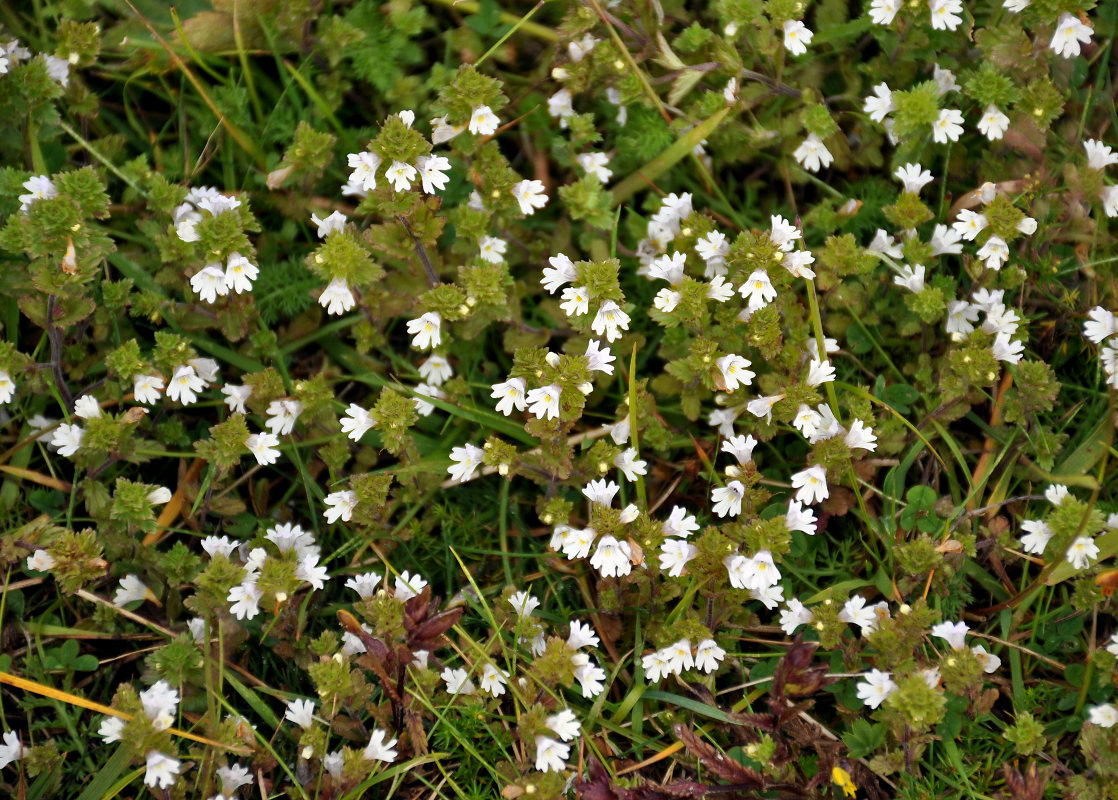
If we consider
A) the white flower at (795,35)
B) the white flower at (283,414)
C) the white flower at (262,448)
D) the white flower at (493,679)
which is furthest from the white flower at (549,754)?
the white flower at (795,35)

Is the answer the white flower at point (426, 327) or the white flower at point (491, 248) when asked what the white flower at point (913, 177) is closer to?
the white flower at point (491, 248)

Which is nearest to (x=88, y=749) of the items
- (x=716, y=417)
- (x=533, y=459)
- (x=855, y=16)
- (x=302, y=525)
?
(x=302, y=525)

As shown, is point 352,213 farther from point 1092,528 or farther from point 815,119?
point 1092,528

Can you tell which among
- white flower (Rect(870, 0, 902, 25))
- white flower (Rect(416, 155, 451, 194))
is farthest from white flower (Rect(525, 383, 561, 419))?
white flower (Rect(870, 0, 902, 25))

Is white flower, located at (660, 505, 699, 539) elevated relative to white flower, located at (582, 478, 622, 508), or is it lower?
lower

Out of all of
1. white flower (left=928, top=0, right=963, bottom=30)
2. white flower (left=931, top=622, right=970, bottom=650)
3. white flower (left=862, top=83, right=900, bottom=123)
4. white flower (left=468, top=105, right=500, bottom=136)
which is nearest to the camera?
white flower (left=931, top=622, right=970, bottom=650)

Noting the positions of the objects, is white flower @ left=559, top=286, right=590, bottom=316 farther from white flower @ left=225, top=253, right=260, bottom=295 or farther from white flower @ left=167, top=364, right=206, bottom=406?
white flower @ left=167, top=364, right=206, bottom=406
